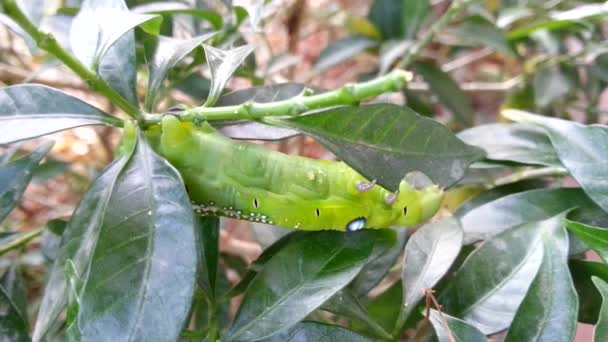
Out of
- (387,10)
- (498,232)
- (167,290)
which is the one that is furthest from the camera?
(387,10)

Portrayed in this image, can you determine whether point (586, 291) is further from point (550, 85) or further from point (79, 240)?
point (550, 85)

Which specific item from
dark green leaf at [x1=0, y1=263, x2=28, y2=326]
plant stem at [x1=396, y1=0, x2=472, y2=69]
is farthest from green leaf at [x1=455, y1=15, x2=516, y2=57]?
dark green leaf at [x1=0, y1=263, x2=28, y2=326]

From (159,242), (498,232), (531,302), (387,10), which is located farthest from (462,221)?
(387,10)

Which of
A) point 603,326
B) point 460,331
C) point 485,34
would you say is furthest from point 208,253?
point 485,34

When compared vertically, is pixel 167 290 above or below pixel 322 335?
above

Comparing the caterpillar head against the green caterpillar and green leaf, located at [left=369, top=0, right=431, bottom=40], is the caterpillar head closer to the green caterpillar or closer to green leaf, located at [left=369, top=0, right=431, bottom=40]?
the green caterpillar

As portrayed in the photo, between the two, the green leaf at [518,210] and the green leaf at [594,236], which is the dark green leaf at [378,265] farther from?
the green leaf at [594,236]

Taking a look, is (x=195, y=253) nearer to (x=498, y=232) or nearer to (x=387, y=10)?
(x=498, y=232)
